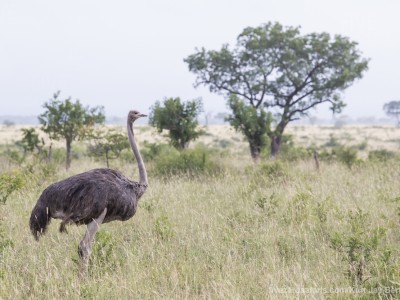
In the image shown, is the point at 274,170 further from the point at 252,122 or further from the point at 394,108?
the point at 394,108

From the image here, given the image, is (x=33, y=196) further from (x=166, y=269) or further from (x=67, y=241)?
(x=166, y=269)

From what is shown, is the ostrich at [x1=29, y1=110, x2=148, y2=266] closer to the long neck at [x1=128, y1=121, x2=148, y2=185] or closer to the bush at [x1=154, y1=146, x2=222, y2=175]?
the long neck at [x1=128, y1=121, x2=148, y2=185]

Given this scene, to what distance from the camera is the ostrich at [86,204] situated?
14.6 ft

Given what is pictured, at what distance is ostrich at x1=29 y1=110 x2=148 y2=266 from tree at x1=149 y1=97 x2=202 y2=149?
10.4 metres

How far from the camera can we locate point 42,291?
162 inches

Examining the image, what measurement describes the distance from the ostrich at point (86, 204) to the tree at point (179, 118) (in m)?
10.4

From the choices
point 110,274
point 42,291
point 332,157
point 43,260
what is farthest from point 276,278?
point 332,157

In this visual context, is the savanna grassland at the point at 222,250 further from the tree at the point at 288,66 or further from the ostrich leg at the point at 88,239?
the tree at the point at 288,66

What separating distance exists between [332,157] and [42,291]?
562 inches

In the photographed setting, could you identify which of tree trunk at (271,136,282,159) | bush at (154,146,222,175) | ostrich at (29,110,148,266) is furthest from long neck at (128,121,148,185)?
tree trunk at (271,136,282,159)

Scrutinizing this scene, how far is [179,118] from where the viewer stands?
1516 cm

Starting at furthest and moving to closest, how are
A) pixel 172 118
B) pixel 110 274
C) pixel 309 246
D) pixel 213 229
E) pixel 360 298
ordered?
pixel 172 118
pixel 213 229
pixel 309 246
pixel 110 274
pixel 360 298

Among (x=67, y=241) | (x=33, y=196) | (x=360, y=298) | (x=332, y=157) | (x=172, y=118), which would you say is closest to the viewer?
(x=360, y=298)

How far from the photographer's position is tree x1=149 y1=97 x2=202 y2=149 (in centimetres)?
1506
